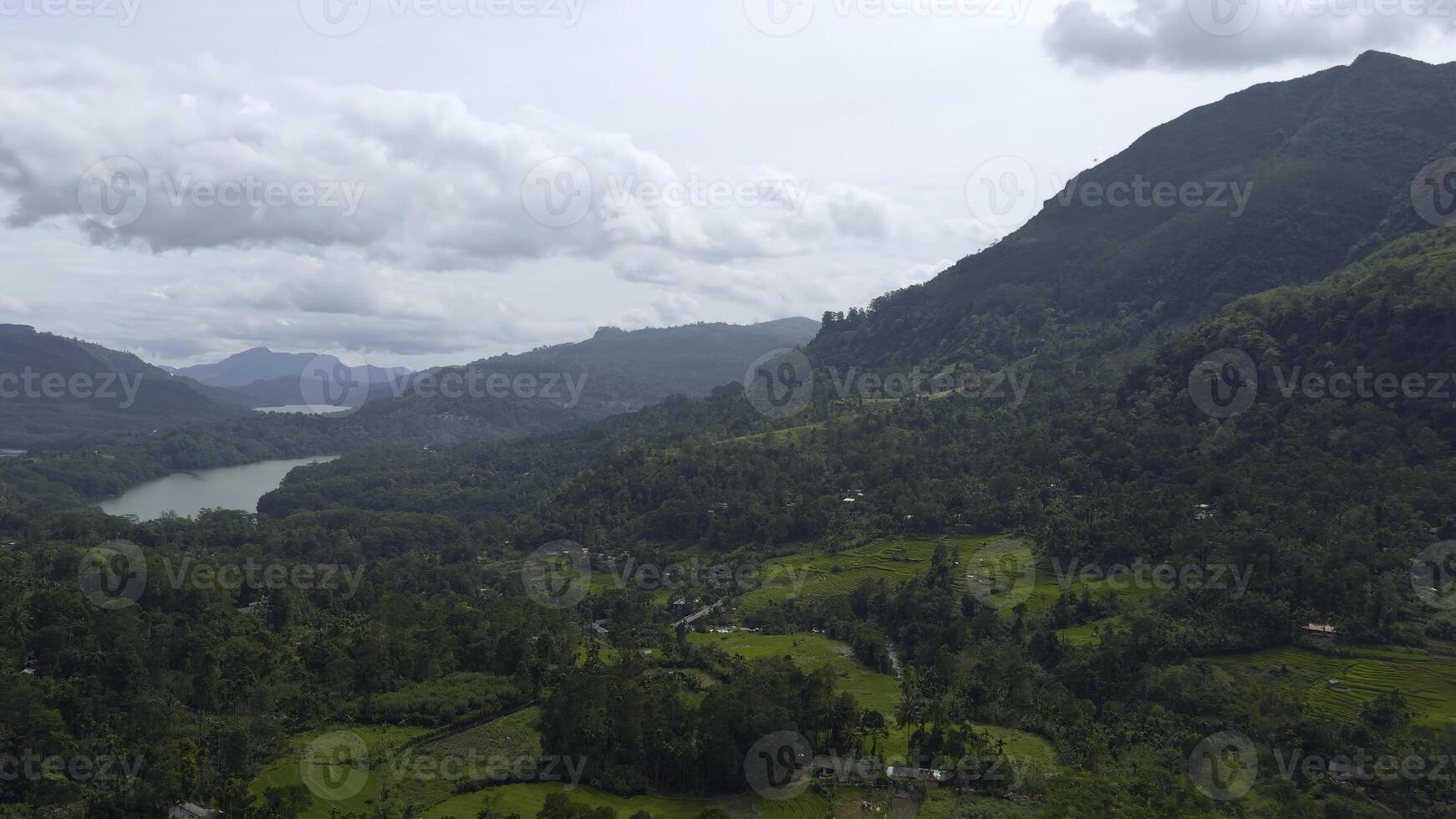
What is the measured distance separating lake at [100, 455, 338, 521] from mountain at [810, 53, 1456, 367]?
237ft

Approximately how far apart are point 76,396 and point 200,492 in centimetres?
7059

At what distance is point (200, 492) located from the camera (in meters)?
117

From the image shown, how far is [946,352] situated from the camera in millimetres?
101875

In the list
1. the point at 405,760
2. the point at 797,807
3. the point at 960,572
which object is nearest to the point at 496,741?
the point at 405,760

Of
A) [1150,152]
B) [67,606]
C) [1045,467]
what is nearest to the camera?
[67,606]

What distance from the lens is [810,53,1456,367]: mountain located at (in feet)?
290

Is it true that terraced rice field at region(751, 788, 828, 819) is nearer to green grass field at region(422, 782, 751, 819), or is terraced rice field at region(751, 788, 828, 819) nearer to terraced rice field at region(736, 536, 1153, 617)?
green grass field at region(422, 782, 751, 819)

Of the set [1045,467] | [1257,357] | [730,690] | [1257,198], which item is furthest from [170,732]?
[1257,198]

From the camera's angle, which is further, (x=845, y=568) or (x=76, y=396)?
(x=76, y=396)

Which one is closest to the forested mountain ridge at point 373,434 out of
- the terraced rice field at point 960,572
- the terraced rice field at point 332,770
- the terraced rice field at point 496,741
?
the terraced rice field at point 960,572

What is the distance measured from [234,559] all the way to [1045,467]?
169 feet

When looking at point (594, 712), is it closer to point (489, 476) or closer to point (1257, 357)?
point (1257, 357)

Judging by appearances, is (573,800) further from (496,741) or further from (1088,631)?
(1088,631)

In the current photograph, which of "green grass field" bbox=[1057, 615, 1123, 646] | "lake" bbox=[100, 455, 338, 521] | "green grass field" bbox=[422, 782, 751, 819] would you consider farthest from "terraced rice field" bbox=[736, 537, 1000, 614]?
"lake" bbox=[100, 455, 338, 521]
